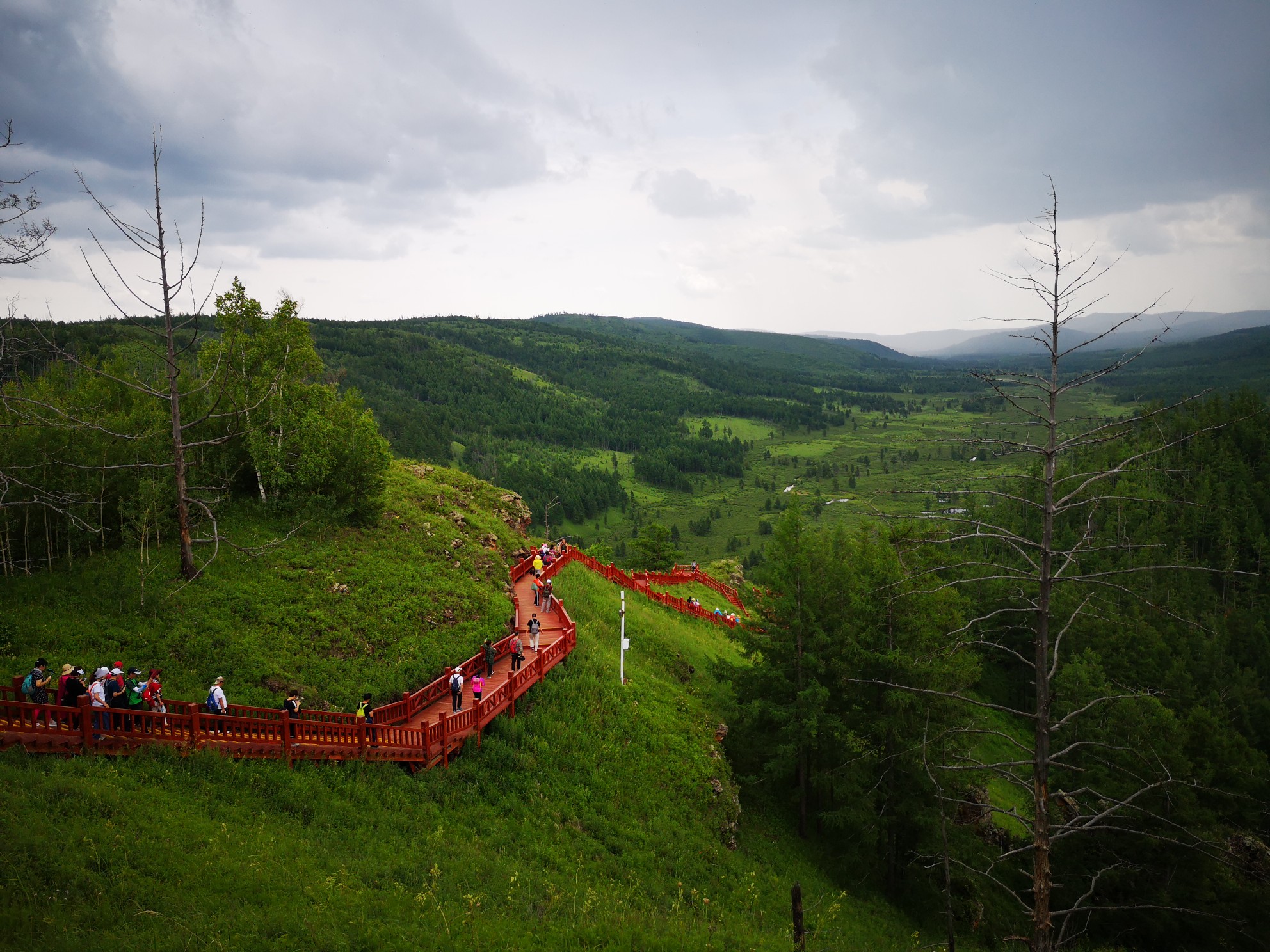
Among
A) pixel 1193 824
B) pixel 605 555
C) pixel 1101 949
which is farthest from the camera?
pixel 605 555

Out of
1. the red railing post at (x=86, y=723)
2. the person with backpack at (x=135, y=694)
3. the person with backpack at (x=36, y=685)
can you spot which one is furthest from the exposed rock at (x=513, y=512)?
the red railing post at (x=86, y=723)

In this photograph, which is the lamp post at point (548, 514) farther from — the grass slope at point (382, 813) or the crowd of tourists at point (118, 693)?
the crowd of tourists at point (118, 693)

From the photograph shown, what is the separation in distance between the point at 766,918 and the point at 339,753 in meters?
11.2

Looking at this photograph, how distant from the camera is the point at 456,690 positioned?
18.6 m

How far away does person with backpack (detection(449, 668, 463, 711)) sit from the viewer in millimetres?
18594

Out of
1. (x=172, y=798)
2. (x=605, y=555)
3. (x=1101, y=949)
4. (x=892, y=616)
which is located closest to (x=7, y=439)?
(x=172, y=798)

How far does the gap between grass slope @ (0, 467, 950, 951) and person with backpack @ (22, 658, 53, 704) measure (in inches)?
66.7

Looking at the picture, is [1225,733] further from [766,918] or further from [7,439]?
[7,439]

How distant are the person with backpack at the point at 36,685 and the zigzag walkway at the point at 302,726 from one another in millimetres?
195

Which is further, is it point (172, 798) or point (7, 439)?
point (7, 439)

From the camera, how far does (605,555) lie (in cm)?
6331

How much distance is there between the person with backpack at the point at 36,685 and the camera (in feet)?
44.9

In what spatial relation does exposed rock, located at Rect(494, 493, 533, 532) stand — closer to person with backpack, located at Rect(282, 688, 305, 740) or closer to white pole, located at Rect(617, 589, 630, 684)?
white pole, located at Rect(617, 589, 630, 684)

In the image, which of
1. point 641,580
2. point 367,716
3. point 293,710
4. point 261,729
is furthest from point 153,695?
point 641,580
